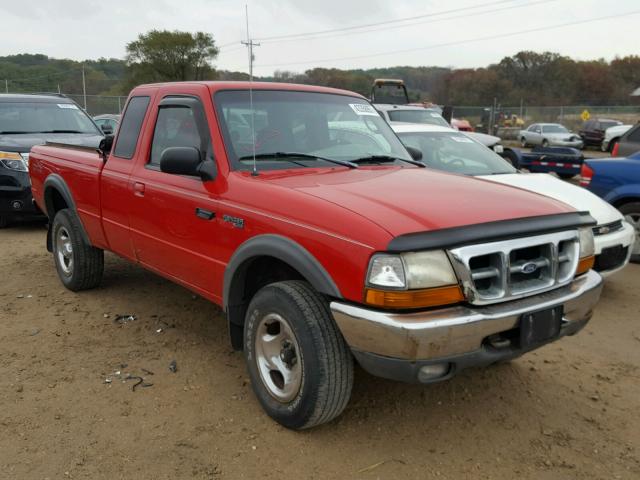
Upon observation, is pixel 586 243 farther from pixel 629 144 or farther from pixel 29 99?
pixel 29 99

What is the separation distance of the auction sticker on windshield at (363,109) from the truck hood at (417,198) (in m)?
0.84

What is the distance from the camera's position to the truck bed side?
486 centimetres

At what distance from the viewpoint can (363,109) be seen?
4.39 metres

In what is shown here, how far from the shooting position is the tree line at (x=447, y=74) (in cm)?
5384

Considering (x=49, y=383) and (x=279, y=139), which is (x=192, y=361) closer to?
(x=49, y=383)

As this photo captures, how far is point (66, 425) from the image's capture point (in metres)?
3.16

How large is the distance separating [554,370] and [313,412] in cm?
197

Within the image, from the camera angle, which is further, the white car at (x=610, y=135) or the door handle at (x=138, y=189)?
the white car at (x=610, y=135)

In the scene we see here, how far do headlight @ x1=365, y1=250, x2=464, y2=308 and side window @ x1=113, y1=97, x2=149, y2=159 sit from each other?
2.65 m

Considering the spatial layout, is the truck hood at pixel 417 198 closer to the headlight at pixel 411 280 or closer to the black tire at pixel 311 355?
the headlight at pixel 411 280

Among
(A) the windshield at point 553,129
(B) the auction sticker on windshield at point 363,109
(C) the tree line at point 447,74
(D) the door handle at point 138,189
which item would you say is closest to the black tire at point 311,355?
(D) the door handle at point 138,189

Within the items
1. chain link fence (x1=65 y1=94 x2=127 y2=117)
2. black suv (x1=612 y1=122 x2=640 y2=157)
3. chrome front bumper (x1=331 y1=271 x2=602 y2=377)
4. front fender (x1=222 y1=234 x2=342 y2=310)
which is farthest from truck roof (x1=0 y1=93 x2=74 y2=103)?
chain link fence (x1=65 y1=94 x2=127 y2=117)

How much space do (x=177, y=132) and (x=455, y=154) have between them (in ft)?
13.1

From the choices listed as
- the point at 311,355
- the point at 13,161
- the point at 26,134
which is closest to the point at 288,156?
the point at 311,355
